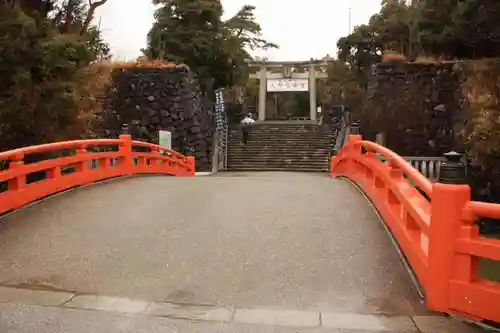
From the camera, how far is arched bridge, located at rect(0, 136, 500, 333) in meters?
3.53

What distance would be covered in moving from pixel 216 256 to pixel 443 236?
2144 millimetres

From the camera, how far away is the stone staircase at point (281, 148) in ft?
85.2

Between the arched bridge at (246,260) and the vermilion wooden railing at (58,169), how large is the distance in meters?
0.04

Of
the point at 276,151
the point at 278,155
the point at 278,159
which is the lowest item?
the point at 278,159

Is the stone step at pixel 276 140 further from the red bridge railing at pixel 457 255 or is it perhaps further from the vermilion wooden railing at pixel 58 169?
the red bridge railing at pixel 457 255

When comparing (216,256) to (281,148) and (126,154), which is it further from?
(281,148)

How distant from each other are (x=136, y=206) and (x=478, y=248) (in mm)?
4760

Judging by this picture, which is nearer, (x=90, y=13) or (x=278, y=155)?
(x=90, y=13)

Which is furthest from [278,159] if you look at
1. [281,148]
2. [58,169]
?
[58,169]

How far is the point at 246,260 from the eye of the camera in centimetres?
480

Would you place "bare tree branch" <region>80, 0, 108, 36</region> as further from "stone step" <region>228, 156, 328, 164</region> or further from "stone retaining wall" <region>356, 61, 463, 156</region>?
"stone step" <region>228, 156, 328, 164</region>

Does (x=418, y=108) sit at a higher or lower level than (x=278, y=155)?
higher

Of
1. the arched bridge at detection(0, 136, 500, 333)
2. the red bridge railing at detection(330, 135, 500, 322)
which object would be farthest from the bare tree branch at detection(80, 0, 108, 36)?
the red bridge railing at detection(330, 135, 500, 322)

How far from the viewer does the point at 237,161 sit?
26.6 metres
